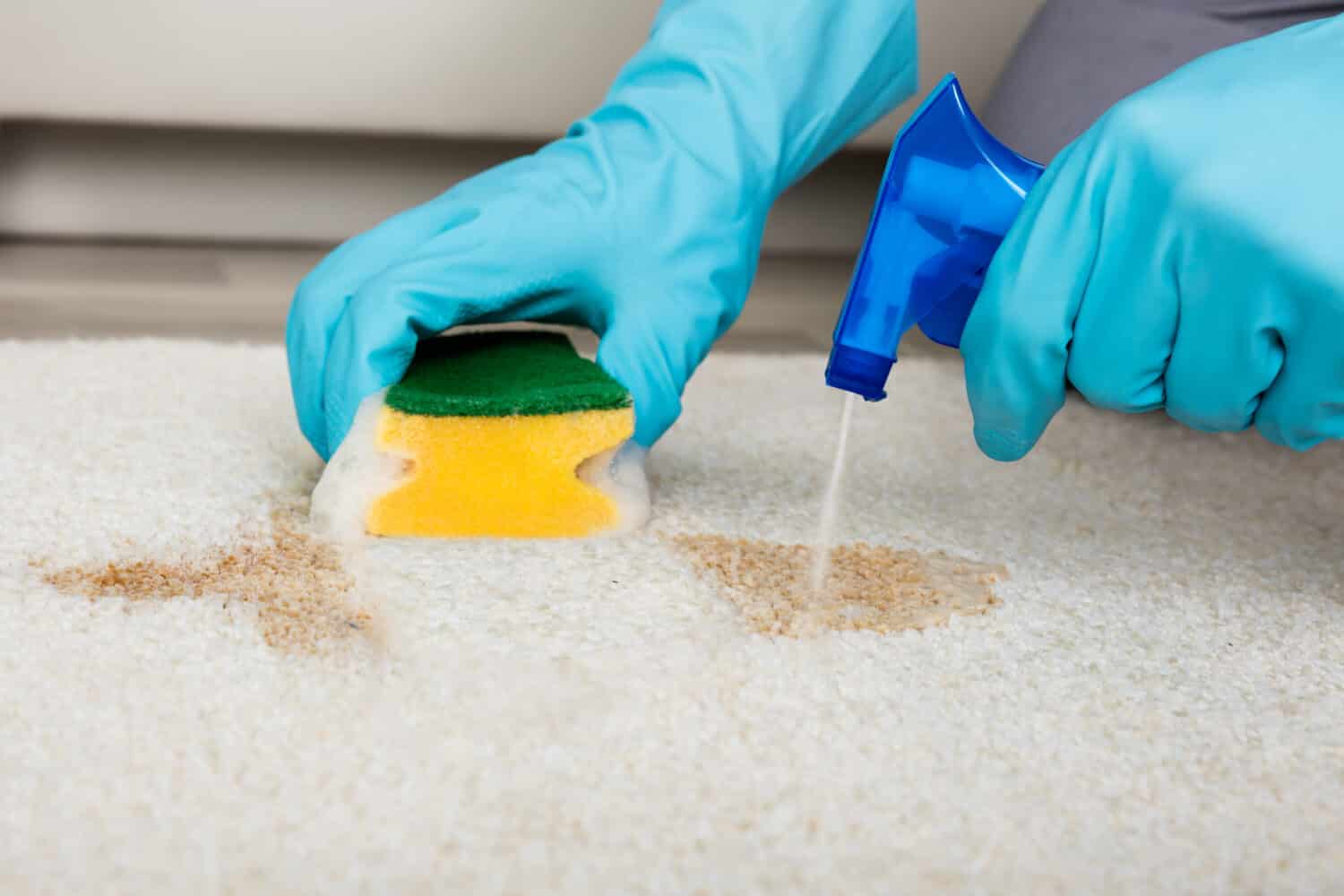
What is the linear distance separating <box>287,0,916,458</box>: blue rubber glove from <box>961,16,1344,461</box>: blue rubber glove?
26 centimetres

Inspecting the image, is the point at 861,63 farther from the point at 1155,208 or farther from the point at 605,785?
the point at 605,785

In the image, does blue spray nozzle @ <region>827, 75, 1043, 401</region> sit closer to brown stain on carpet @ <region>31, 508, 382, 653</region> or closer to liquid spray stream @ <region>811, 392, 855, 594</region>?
liquid spray stream @ <region>811, 392, 855, 594</region>

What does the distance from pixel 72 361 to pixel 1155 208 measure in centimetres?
94

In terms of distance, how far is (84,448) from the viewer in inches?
35.4

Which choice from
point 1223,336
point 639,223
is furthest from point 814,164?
point 1223,336

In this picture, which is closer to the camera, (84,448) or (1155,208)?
(1155,208)

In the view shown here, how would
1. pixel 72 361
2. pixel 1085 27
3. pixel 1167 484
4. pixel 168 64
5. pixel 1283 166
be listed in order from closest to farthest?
pixel 1283 166 → pixel 1167 484 → pixel 72 361 → pixel 1085 27 → pixel 168 64

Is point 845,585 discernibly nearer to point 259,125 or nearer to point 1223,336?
point 1223,336

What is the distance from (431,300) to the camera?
2.69 feet

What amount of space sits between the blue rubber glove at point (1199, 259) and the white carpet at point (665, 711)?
0.14 m

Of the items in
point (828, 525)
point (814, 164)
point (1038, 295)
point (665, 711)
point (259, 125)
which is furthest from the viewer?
point (259, 125)

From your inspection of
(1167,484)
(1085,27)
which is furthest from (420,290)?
(1085,27)

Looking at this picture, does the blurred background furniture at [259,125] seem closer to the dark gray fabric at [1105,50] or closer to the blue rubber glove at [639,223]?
the dark gray fabric at [1105,50]

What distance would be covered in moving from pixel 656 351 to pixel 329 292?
0.74 ft
